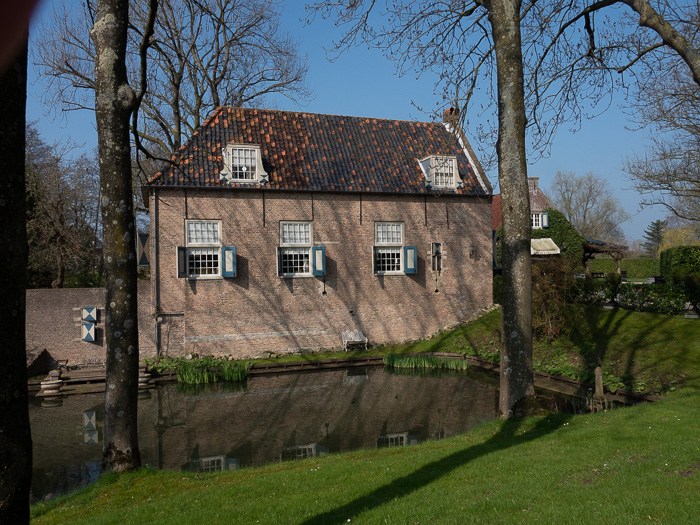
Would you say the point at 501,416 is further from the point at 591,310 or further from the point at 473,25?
the point at 591,310

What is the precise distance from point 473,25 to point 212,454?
27.7 ft

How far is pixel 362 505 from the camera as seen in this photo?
14.0 ft

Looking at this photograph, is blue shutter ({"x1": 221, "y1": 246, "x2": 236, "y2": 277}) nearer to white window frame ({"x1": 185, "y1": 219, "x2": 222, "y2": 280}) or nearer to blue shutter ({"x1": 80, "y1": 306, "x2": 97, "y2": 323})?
white window frame ({"x1": 185, "y1": 219, "x2": 222, "y2": 280})

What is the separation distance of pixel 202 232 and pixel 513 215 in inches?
411

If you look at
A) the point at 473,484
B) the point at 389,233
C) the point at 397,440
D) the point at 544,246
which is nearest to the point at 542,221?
the point at 544,246

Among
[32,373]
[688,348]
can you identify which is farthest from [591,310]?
[32,373]

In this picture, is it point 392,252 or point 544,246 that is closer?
point 392,252

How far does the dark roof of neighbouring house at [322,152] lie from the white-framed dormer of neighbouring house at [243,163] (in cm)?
21

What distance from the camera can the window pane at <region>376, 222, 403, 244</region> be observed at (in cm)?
1733

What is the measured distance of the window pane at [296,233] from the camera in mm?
16172

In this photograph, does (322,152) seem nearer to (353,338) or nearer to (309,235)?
(309,235)

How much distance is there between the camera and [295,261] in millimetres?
16328

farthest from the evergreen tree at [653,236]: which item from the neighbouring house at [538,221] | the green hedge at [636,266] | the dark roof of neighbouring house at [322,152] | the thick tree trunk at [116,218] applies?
the thick tree trunk at [116,218]

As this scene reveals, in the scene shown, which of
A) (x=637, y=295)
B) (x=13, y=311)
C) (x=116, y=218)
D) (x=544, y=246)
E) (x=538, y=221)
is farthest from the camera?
(x=538, y=221)
